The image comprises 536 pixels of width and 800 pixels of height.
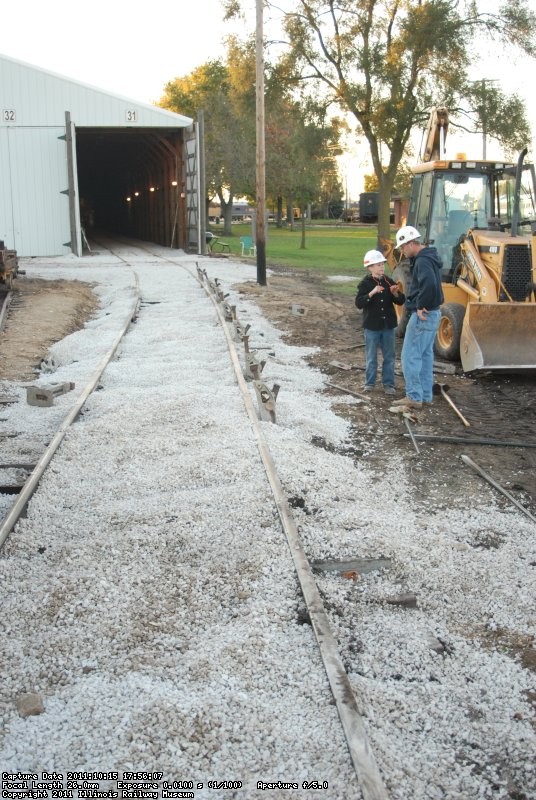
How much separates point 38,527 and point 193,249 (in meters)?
28.2

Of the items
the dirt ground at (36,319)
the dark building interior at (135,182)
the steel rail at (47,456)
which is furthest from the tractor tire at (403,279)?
the dark building interior at (135,182)

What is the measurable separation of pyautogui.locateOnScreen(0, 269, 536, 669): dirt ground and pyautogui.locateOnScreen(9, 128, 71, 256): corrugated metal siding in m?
12.5

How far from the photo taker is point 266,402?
27.3 feet

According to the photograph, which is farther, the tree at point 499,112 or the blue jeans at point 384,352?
the tree at point 499,112

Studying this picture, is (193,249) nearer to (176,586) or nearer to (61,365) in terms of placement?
(61,365)

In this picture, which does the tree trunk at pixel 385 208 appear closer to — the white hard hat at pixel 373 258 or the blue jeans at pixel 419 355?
the white hard hat at pixel 373 258

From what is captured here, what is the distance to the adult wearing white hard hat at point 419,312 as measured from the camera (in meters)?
8.95

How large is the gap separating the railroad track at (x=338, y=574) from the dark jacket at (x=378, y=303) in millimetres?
2558

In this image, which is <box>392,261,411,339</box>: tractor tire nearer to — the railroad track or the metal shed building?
the railroad track

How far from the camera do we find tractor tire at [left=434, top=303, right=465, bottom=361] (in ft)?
37.8

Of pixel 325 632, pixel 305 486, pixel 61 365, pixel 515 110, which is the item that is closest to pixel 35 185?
pixel 515 110

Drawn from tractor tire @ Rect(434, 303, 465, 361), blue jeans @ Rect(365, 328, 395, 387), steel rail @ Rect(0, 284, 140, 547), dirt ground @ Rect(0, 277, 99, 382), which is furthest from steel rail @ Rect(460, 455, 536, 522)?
dirt ground @ Rect(0, 277, 99, 382)

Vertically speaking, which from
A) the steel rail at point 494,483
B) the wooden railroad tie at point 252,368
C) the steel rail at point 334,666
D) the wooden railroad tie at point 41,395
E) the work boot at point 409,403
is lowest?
the steel rail at point 494,483

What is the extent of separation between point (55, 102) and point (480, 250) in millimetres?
22949
